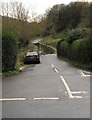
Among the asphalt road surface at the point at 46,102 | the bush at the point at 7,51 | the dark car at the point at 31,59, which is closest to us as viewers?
the asphalt road surface at the point at 46,102

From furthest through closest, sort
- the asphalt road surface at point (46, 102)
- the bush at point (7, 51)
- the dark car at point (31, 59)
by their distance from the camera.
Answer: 1. the dark car at point (31, 59)
2. the bush at point (7, 51)
3. the asphalt road surface at point (46, 102)

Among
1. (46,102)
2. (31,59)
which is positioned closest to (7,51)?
(46,102)

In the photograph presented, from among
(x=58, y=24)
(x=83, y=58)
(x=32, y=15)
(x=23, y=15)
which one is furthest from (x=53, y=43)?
(x=83, y=58)

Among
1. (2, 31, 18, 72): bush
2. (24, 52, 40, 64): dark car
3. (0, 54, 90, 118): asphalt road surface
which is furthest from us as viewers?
(24, 52, 40, 64): dark car

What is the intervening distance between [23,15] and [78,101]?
51676 millimetres

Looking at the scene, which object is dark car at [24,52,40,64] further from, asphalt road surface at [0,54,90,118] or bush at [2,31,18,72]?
asphalt road surface at [0,54,90,118]

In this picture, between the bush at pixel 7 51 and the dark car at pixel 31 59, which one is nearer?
the bush at pixel 7 51

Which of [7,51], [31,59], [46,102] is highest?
[7,51]

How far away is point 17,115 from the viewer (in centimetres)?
796

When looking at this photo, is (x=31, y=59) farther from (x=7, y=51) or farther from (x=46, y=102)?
(x=46, y=102)

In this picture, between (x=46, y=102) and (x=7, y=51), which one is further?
(x=7, y=51)

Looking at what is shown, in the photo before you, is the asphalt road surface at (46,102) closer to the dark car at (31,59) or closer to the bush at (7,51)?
the bush at (7,51)

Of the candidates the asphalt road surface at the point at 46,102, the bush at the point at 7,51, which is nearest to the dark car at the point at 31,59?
the bush at the point at 7,51

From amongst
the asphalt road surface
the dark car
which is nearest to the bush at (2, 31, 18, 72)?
the asphalt road surface
